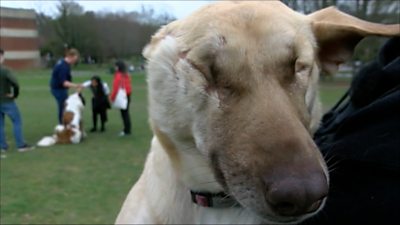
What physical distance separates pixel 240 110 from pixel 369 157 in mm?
500

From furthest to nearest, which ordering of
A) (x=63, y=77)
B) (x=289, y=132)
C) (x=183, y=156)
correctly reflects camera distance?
1. (x=63, y=77)
2. (x=183, y=156)
3. (x=289, y=132)

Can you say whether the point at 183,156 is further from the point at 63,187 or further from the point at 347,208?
the point at 63,187

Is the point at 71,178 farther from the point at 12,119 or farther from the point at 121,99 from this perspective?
the point at 121,99

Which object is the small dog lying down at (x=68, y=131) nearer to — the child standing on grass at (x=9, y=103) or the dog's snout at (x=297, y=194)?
the child standing on grass at (x=9, y=103)

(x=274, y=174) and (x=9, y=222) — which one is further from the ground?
(x=274, y=174)

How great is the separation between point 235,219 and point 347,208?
0.47 m

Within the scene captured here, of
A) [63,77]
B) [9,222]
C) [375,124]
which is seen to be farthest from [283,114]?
[63,77]

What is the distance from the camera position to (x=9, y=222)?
631cm

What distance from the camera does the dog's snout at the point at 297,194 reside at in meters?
1.42

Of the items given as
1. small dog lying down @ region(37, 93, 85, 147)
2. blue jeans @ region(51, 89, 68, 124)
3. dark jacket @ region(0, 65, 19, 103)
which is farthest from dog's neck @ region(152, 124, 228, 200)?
blue jeans @ region(51, 89, 68, 124)

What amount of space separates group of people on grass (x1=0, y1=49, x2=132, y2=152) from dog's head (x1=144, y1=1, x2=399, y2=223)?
882cm

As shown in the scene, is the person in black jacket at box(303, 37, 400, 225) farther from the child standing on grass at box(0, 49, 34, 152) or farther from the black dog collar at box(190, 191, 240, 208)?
the child standing on grass at box(0, 49, 34, 152)

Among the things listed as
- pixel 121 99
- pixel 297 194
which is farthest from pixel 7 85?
pixel 297 194

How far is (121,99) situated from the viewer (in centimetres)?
1280
